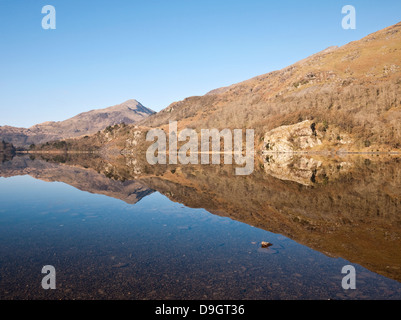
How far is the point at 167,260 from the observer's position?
44.7 ft

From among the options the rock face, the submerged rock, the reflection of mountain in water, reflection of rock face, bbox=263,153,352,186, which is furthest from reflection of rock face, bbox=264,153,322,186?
the rock face

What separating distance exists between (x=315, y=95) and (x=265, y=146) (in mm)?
57135

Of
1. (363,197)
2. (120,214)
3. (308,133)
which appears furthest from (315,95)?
(120,214)

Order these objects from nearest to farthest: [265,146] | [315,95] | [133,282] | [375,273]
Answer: [133,282], [375,273], [265,146], [315,95]

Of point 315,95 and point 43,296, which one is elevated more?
point 315,95

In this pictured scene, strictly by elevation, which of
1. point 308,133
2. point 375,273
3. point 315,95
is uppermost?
point 315,95

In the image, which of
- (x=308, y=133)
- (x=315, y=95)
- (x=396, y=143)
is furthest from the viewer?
(x=315, y=95)

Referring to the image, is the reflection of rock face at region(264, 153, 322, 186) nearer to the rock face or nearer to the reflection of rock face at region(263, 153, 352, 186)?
the reflection of rock face at region(263, 153, 352, 186)

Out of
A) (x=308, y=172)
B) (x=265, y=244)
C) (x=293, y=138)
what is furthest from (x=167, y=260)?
(x=293, y=138)

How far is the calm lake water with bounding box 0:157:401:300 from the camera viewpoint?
417 inches

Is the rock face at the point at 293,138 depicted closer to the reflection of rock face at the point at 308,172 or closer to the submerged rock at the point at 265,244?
the reflection of rock face at the point at 308,172

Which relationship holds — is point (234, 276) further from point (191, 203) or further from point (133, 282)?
point (191, 203)

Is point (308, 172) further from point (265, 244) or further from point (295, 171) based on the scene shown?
point (265, 244)
